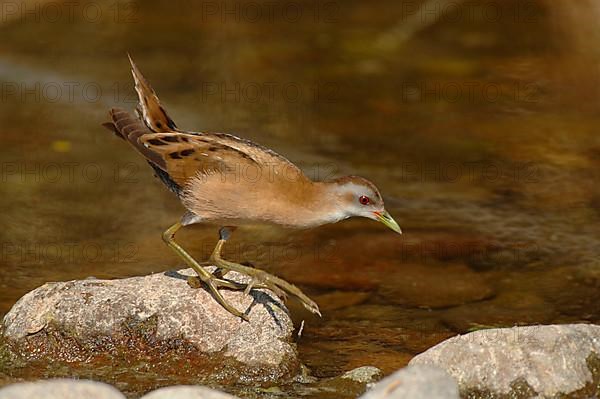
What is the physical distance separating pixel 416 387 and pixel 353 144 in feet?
22.2

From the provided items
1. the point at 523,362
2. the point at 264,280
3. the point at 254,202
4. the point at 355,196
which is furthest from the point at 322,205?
the point at 523,362

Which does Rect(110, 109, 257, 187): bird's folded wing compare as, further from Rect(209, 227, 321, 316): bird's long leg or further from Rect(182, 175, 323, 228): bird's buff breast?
Rect(209, 227, 321, 316): bird's long leg

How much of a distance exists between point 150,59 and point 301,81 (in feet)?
6.52

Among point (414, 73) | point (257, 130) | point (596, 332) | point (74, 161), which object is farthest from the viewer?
point (414, 73)

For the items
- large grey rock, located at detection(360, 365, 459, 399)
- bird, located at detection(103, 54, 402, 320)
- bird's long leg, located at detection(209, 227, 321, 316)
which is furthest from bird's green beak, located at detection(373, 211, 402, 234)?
large grey rock, located at detection(360, 365, 459, 399)

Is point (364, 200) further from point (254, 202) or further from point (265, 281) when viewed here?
point (265, 281)

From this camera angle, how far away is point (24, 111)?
506 inches

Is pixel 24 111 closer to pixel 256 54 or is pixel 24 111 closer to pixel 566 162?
pixel 256 54

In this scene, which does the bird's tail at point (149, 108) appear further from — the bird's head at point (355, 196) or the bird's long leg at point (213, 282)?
the bird's head at point (355, 196)

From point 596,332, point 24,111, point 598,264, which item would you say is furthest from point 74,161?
point 596,332

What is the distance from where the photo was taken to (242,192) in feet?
24.3

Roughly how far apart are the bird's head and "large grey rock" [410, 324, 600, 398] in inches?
45.9

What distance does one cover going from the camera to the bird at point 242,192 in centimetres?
743

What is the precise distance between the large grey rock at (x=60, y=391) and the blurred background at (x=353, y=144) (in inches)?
54.1
